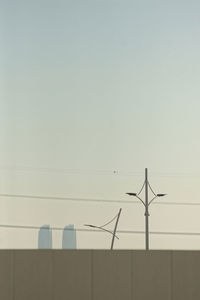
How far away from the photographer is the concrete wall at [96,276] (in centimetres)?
335

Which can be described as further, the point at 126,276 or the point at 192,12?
the point at 192,12

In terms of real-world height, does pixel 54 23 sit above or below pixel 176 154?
above

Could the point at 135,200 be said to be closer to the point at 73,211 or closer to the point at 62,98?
the point at 73,211

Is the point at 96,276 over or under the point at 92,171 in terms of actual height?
under

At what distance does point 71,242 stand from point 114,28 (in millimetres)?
1294

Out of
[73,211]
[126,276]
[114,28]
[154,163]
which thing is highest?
[114,28]

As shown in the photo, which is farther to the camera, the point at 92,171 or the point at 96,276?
the point at 92,171

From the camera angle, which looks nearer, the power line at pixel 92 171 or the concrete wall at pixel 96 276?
the concrete wall at pixel 96 276

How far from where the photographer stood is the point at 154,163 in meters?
3.57

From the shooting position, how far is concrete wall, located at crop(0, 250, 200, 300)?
3354 millimetres

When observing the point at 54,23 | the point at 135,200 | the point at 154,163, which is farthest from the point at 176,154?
the point at 54,23

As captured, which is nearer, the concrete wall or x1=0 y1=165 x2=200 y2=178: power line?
the concrete wall

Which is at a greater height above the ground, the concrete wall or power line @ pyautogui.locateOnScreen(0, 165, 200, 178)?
power line @ pyautogui.locateOnScreen(0, 165, 200, 178)

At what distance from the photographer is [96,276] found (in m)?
3.37
